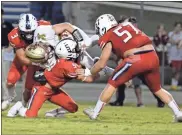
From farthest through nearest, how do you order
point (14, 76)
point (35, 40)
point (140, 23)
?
point (140, 23), point (14, 76), point (35, 40)

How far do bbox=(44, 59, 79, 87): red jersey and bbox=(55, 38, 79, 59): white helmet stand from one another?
0.31 ft

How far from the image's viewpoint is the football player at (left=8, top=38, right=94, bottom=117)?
13297mm

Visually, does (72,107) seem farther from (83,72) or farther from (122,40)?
(122,40)

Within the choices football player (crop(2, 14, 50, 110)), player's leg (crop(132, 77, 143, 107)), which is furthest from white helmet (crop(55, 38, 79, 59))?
player's leg (crop(132, 77, 143, 107))

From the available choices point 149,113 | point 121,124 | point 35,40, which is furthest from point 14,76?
point 121,124

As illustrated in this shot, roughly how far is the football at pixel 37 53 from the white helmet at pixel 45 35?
31 cm

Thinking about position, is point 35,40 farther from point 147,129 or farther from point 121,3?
point 121,3

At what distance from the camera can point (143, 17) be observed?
73.5 feet

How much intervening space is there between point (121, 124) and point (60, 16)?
11333 mm

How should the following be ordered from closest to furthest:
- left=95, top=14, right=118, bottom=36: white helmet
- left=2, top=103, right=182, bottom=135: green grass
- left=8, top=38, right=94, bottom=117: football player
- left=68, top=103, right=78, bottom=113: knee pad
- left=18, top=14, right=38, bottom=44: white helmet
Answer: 1. left=2, top=103, right=182, bottom=135: green grass
2. left=95, top=14, right=118, bottom=36: white helmet
3. left=8, top=38, right=94, bottom=117: football player
4. left=68, top=103, right=78, bottom=113: knee pad
5. left=18, top=14, right=38, bottom=44: white helmet

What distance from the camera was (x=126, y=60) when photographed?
41.9 ft

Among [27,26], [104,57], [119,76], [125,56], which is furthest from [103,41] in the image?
[27,26]

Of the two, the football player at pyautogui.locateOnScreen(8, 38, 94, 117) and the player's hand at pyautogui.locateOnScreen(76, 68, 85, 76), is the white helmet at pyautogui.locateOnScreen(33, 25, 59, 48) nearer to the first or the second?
the football player at pyautogui.locateOnScreen(8, 38, 94, 117)

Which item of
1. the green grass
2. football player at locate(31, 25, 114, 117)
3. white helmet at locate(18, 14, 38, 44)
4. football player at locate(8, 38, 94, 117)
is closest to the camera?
the green grass
